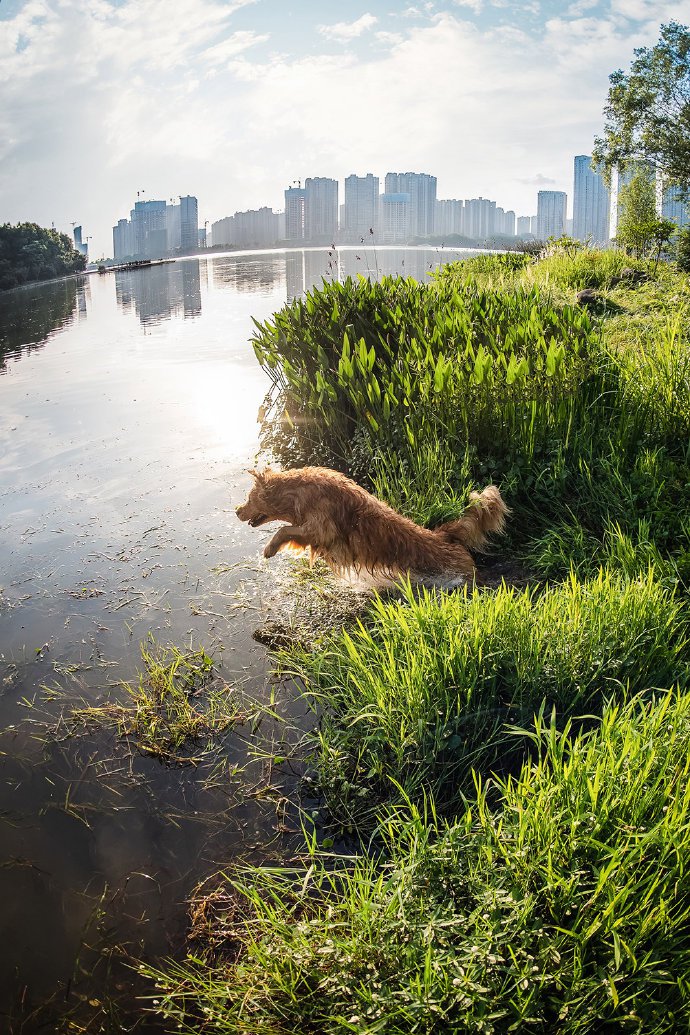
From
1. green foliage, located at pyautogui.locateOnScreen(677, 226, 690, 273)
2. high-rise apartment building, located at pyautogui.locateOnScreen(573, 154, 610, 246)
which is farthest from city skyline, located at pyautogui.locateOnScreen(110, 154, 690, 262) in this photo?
green foliage, located at pyautogui.locateOnScreen(677, 226, 690, 273)

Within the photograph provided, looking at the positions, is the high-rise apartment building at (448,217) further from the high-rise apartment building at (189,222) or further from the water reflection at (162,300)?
the water reflection at (162,300)

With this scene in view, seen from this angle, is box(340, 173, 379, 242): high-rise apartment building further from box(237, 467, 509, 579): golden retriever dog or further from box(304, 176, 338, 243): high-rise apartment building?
box(237, 467, 509, 579): golden retriever dog

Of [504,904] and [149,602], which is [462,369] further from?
[504,904]

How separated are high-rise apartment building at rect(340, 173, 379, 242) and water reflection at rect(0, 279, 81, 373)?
5826cm

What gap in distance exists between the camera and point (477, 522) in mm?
4176

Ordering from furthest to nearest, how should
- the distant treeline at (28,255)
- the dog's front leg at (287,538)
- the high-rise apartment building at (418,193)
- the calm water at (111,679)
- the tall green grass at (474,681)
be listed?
the high-rise apartment building at (418,193), the distant treeline at (28,255), the dog's front leg at (287,538), the tall green grass at (474,681), the calm water at (111,679)

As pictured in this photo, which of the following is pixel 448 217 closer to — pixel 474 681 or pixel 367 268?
pixel 367 268

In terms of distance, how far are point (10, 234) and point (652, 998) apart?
53.0 metres

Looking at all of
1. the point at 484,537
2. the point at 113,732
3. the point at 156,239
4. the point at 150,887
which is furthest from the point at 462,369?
the point at 156,239

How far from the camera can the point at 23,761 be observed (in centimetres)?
323

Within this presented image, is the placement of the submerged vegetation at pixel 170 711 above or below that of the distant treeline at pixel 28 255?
below

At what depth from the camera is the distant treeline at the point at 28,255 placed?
1657 inches

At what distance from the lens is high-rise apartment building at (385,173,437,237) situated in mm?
84438

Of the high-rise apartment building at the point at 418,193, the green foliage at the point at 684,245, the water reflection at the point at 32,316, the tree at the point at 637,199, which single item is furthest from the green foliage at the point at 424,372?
the high-rise apartment building at the point at 418,193
